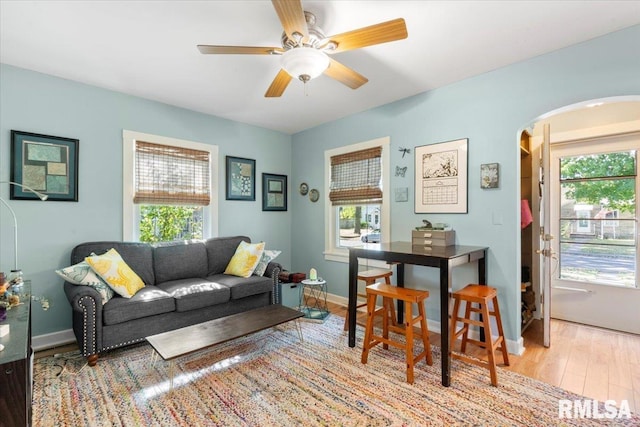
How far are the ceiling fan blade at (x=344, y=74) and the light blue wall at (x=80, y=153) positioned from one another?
2.30m

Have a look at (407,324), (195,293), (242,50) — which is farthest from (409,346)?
(242,50)

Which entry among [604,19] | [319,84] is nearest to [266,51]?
[319,84]

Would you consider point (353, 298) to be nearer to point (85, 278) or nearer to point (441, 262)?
point (441, 262)

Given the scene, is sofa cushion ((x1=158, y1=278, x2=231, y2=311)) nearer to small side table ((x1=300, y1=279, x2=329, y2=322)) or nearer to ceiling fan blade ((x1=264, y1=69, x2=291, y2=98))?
small side table ((x1=300, y1=279, x2=329, y2=322))

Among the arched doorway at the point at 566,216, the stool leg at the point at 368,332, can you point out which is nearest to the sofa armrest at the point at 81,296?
the stool leg at the point at 368,332

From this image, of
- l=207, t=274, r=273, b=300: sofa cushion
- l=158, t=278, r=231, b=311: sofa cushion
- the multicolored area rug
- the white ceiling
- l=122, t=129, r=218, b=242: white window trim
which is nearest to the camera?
the multicolored area rug

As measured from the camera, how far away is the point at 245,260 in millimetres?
3572

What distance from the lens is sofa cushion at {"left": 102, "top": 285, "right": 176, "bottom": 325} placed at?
249 centimetres

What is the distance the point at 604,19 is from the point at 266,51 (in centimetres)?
233

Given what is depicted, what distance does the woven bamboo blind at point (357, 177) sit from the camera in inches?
149

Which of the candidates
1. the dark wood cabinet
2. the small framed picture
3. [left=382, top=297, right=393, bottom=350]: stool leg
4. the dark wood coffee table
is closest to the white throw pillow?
the dark wood coffee table

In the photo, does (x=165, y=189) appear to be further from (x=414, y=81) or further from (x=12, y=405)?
(x=414, y=81)

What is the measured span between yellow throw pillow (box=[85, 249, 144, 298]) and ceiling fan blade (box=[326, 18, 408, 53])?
259 centimetres

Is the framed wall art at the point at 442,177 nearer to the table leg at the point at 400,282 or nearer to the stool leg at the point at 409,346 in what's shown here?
the table leg at the point at 400,282
